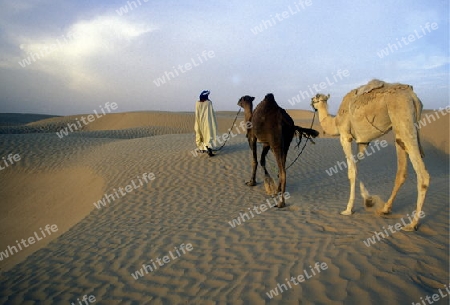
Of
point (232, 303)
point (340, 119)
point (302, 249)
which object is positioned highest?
point (340, 119)

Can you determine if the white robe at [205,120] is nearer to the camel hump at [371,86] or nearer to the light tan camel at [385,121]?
the light tan camel at [385,121]

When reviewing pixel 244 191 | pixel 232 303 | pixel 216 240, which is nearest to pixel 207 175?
pixel 244 191

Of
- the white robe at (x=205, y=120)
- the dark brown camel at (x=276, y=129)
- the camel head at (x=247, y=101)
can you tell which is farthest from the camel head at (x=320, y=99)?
the white robe at (x=205, y=120)

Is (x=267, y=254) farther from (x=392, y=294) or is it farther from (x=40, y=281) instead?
(x=40, y=281)

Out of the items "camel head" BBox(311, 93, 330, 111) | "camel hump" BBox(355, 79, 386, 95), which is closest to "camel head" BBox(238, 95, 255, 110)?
"camel head" BBox(311, 93, 330, 111)

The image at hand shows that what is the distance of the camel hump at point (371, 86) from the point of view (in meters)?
4.99

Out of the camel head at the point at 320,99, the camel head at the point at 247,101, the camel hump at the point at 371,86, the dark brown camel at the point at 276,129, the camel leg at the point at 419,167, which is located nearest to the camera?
the camel leg at the point at 419,167

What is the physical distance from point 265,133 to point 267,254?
3.41 m

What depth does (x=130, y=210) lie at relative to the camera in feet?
25.3

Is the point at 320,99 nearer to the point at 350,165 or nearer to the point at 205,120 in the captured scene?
the point at 350,165

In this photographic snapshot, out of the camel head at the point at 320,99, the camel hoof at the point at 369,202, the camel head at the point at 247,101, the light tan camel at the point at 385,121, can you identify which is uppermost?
the camel head at the point at 247,101

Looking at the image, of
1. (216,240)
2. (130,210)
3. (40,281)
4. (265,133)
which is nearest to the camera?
(40,281)

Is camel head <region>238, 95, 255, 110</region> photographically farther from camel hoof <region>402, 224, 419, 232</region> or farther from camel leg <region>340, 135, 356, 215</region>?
camel hoof <region>402, 224, 419, 232</region>

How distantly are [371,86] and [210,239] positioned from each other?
4.03m
